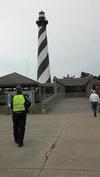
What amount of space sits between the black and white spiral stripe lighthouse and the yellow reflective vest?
38.0 meters

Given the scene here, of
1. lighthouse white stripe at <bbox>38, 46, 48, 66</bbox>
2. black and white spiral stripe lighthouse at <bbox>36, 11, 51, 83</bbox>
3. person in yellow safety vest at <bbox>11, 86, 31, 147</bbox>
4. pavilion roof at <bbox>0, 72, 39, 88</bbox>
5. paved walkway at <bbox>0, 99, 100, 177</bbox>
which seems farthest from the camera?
lighthouse white stripe at <bbox>38, 46, 48, 66</bbox>

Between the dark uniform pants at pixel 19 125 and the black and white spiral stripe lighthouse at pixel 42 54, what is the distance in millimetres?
38049

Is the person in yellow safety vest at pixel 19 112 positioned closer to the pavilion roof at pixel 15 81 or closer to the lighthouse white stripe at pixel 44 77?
the pavilion roof at pixel 15 81

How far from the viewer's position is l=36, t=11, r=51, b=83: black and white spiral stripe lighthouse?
48.5 metres

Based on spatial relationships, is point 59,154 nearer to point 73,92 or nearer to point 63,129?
point 63,129

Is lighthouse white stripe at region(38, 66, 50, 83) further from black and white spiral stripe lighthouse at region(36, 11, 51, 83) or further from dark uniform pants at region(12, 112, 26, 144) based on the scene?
dark uniform pants at region(12, 112, 26, 144)

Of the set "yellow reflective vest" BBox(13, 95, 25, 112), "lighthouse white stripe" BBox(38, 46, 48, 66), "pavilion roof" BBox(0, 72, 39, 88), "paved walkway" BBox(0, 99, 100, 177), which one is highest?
"lighthouse white stripe" BBox(38, 46, 48, 66)

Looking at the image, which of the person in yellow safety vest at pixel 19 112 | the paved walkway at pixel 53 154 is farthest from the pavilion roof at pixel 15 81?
the person in yellow safety vest at pixel 19 112

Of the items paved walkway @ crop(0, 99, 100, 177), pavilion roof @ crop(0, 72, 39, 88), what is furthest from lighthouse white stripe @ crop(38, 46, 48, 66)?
paved walkway @ crop(0, 99, 100, 177)

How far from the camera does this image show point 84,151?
9.05 m

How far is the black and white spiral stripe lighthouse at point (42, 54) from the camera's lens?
48469mm

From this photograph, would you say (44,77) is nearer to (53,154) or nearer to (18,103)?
(18,103)

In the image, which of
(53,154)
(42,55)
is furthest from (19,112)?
(42,55)

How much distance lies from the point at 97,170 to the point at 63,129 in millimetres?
6325
